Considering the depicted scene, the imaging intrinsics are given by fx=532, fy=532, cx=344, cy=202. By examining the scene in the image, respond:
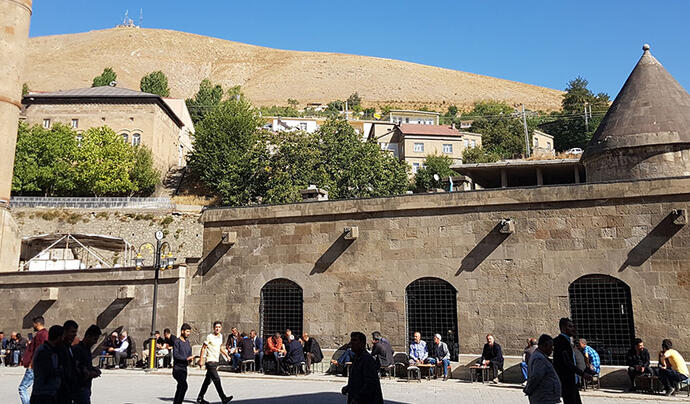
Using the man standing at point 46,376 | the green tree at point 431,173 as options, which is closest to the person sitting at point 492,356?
the man standing at point 46,376

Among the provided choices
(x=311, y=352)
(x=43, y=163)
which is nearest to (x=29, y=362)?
(x=311, y=352)

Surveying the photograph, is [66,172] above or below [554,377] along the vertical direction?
above

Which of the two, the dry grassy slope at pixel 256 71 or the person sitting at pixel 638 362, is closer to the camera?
the person sitting at pixel 638 362

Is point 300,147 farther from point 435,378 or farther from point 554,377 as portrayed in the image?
point 554,377

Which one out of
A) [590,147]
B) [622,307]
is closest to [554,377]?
[622,307]

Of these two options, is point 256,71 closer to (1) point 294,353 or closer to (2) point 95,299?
(2) point 95,299

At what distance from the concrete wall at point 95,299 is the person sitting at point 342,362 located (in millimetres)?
5470

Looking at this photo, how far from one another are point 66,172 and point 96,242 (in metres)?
17.9

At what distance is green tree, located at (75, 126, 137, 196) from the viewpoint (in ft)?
156

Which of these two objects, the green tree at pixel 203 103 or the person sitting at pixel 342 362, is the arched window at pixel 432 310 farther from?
the green tree at pixel 203 103

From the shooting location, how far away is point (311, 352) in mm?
14922

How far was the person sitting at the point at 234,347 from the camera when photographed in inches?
610

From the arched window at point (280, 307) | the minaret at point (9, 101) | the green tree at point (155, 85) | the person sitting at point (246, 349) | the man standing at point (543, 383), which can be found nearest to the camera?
the man standing at point (543, 383)

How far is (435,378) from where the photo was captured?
13891 mm
